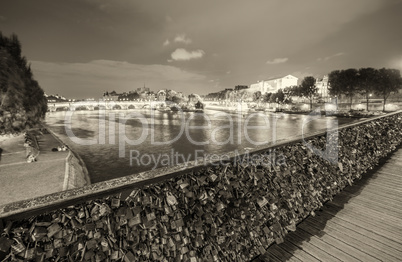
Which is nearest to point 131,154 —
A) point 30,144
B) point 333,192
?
point 30,144

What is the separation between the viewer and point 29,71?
28250 mm

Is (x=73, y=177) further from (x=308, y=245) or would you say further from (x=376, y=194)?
(x=376, y=194)

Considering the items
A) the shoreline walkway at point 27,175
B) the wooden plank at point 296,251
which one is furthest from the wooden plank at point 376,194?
the shoreline walkway at point 27,175

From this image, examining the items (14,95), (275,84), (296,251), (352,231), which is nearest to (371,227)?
(352,231)

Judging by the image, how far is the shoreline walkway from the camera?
42.0 ft

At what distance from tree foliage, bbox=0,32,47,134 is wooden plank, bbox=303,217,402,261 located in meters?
26.6

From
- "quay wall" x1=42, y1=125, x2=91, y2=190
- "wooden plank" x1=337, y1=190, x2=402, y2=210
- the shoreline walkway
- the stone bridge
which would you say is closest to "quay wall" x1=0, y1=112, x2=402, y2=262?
"wooden plank" x1=337, y1=190, x2=402, y2=210

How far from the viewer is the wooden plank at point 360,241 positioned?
336 centimetres

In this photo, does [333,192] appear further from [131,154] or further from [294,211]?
[131,154]

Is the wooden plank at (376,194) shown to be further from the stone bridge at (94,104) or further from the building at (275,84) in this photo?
the building at (275,84)

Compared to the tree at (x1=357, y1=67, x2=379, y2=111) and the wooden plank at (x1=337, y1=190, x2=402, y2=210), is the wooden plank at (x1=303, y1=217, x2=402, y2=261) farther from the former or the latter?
the tree at (x1=357, y1=67, x2=379, y2=111)

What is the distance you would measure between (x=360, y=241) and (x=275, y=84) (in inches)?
6486

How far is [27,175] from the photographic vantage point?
1545 centimetres

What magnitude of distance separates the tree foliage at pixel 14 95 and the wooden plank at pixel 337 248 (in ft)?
87.0
